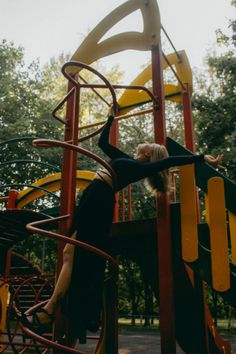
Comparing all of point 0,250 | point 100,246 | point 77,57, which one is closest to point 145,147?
point 100,246

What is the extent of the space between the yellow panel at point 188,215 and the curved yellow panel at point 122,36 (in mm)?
1582

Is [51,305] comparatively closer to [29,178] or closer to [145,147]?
[145,147]

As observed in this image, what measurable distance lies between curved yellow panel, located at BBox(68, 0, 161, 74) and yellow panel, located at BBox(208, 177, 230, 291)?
1.80 metres

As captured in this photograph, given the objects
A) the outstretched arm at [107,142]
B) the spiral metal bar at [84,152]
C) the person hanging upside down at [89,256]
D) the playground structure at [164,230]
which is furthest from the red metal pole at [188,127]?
the spiral metal bar at [84,152]

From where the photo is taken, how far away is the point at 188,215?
3.06 meters

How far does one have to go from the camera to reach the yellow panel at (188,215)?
2.97m

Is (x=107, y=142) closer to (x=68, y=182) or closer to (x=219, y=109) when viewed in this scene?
(x=68, y=182)

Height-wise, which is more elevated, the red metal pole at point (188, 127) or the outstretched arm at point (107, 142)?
the red metal pole at point (188, 127)

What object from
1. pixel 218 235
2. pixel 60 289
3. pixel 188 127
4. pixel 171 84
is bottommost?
pixel 60 289

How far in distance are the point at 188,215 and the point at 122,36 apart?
2286mm

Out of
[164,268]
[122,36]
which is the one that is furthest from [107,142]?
[122,36]

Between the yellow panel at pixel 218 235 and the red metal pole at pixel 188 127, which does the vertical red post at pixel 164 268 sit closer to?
the yellow panel at pixel 218 235

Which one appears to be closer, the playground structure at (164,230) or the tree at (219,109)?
the playground structure at (164,230)

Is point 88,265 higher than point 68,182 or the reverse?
the reverse
